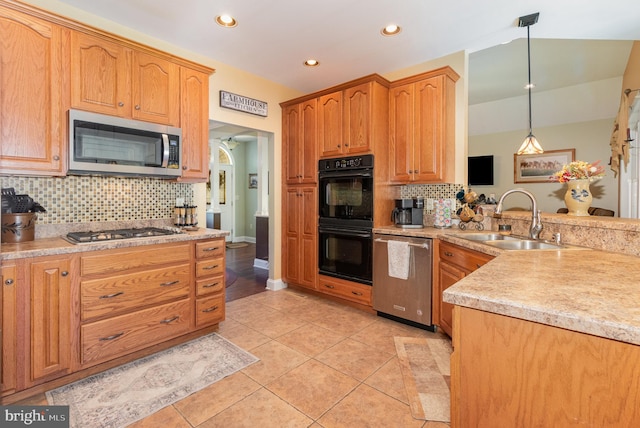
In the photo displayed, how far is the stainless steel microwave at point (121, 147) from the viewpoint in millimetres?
2096

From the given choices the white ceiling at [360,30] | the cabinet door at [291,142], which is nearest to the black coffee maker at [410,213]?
the cabinet door at [291,142]

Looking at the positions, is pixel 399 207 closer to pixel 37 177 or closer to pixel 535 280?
pixel 535 280

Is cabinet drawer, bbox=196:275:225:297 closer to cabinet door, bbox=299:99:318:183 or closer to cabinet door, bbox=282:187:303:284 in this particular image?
cabinet door, bbox=282:187:303:284

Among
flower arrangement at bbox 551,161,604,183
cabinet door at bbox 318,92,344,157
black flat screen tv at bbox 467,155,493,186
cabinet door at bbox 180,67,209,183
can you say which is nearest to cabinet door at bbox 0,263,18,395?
cabinet door at bbox 180,67,209,183

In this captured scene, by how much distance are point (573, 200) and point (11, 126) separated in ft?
12.6

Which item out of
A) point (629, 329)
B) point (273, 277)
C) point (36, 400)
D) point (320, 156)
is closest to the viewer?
point (629, 329)

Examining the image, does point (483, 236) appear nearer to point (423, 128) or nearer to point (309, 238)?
point (423, 128)

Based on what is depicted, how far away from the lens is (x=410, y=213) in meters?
3.13

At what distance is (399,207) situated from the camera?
3.14 m

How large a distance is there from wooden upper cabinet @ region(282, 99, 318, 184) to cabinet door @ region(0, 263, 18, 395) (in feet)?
8.73

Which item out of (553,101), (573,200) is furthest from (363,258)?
(553,101)

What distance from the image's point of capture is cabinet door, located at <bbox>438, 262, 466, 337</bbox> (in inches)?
96.0

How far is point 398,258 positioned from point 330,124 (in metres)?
1.67

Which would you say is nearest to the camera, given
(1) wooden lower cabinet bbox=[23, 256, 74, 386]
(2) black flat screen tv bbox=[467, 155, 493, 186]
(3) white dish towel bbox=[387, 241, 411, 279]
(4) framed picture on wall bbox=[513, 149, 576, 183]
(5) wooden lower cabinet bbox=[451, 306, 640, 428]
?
(5) wooden lower cabinet bbox=[451, 306, 640, 428]
